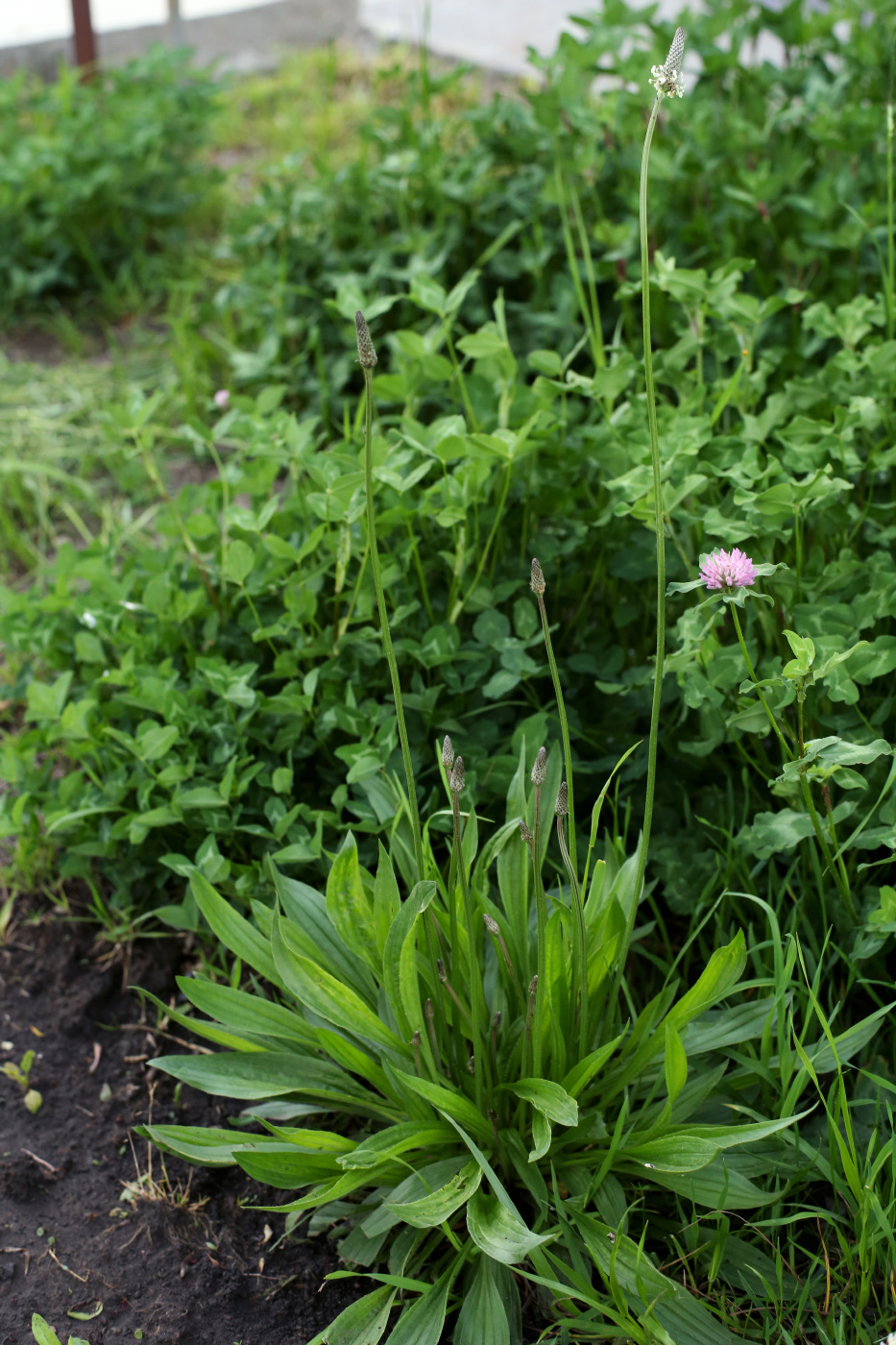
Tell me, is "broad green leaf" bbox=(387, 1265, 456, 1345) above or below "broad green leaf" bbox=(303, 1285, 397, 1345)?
above

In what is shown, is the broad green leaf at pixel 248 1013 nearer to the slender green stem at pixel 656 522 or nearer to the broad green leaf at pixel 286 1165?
the broad green leaf at pixel 286 1165

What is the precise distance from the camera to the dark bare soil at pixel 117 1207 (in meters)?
1.40

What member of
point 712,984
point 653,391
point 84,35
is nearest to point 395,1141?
point 712,984

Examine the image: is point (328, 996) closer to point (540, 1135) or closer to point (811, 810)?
point (540, 1135)

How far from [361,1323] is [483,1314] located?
144 mm

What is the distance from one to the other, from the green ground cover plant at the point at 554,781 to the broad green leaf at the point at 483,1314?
0.04 ft

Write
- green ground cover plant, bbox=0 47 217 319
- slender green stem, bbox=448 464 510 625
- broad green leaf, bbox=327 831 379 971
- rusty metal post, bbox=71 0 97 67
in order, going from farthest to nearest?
1. rusty metal post, bbox=71 0 97 67
2. green ground cover plant, bbox=0 47 217 319
3. slender green stem, bbox=448 464 510 625
4. broad green leaf, bbox=327 831 379 971

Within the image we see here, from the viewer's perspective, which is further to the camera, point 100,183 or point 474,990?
point 100,183

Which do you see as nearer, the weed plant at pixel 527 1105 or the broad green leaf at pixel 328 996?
the weed plant at pixel 527 1105

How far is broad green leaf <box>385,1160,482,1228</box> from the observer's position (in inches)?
48.0

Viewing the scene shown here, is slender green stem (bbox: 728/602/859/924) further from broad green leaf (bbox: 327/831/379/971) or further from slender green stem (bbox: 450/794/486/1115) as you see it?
broad green leaf (bbox: 327/831/379/971)

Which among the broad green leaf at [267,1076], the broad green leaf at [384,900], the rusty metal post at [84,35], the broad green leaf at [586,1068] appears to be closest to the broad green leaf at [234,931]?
the broad green leaf at [267,1076]

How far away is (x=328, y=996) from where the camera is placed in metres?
1.40

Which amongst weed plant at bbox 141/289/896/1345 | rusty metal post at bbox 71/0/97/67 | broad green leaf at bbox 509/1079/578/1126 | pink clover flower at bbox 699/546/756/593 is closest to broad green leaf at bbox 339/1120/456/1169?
weed plant at bbox 141/289/896/1345
